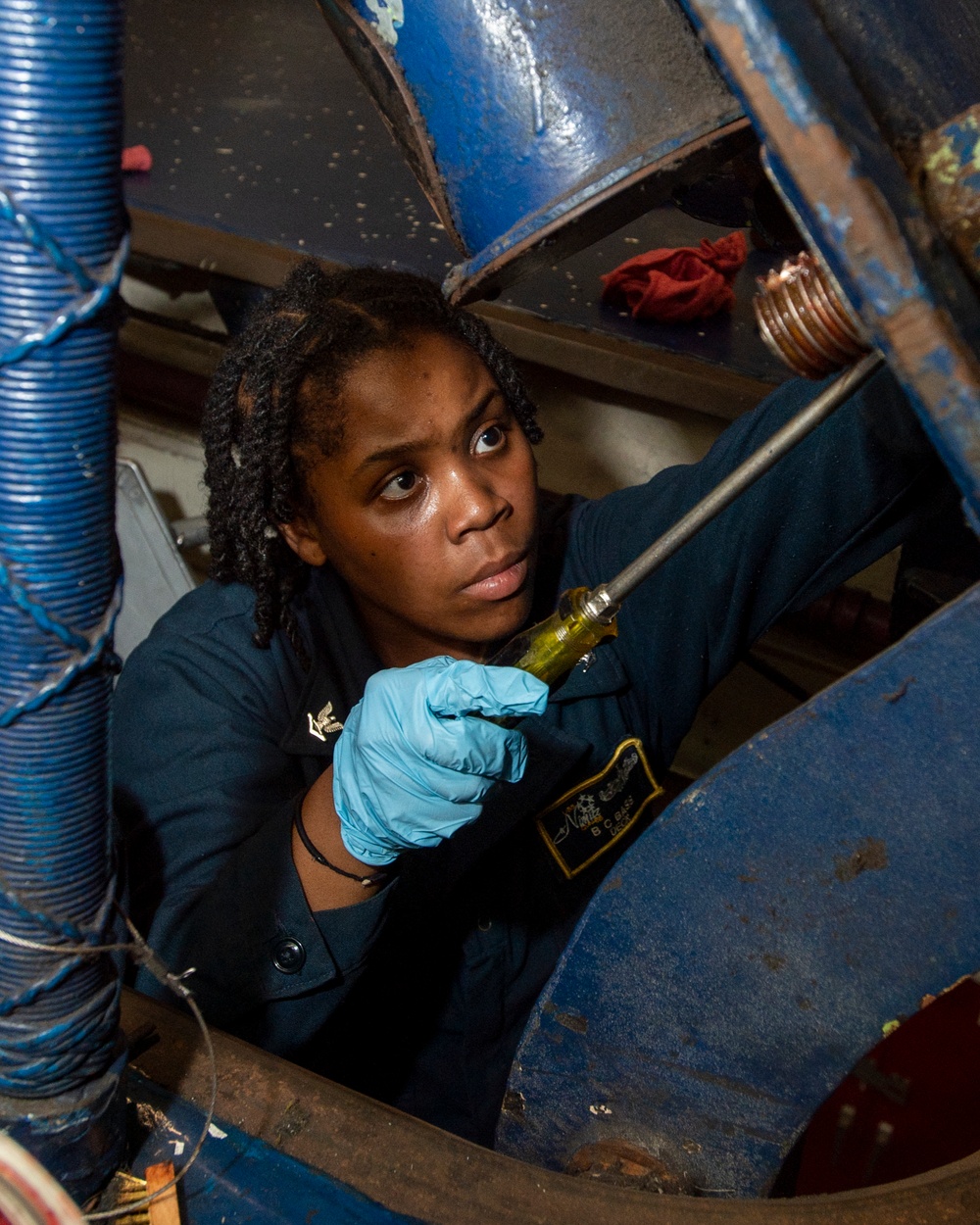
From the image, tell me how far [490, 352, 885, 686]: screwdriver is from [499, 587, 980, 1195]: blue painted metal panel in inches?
7.6

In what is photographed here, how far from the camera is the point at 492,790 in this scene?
1.09m

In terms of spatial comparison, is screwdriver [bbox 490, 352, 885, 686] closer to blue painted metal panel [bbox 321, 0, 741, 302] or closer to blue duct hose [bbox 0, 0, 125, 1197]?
blue painted metal panel [bbox 321, 0, 741, 302]

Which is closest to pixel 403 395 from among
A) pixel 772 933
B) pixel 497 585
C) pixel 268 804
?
pixel 497 585

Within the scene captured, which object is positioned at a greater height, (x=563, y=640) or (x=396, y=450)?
(x=396, y=450)

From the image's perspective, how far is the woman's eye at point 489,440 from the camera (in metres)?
1.29

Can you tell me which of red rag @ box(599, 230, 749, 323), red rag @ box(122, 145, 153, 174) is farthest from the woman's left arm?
red rag @ box(122, 145, 153, 174)

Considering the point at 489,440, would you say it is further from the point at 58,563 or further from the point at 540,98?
the point at 58,563

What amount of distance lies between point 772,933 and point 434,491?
0.68 metres

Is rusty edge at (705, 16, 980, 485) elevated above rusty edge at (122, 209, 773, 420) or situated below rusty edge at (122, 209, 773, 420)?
above

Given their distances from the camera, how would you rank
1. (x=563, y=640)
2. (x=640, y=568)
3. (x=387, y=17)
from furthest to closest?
(x=563, y=640), (x=640, y=568), (x=387, y=17)

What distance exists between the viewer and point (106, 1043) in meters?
0.74

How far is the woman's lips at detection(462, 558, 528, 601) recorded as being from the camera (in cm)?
125

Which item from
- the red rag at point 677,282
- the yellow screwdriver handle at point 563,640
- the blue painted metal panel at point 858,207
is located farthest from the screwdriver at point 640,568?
the red rag at point 677,282

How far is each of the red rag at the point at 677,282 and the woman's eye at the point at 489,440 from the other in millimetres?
778
